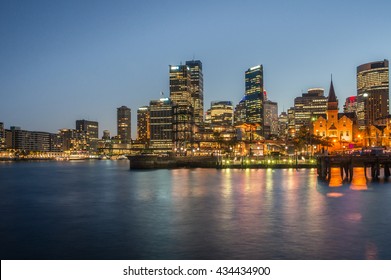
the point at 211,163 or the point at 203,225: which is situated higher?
the point at 211,163

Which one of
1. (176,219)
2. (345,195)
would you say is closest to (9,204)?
(176,219)

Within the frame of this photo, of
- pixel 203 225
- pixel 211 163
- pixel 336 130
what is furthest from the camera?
pixel 336 130

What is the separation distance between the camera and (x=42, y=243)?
32.0m

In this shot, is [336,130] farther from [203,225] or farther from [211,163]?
[203,225]

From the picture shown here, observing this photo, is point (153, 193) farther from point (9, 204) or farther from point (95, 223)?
point (95, 223)

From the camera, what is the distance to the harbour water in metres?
29.1

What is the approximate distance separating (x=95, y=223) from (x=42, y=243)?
888cm

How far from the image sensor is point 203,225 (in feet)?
127

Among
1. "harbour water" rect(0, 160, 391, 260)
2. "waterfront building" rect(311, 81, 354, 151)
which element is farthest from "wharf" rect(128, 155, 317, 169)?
"harbour water" rect(0, 160, 391, 260)

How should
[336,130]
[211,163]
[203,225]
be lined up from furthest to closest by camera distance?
1. [336,130]
2. [211,163]
3. [203,225]

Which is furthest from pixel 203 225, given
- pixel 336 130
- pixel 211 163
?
Answer: pixel 336 130

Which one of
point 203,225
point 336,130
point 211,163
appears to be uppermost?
point 336,130

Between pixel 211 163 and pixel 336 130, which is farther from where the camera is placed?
pixel 336 130

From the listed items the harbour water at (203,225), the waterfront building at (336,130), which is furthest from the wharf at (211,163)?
the harbour water at (203,225)
